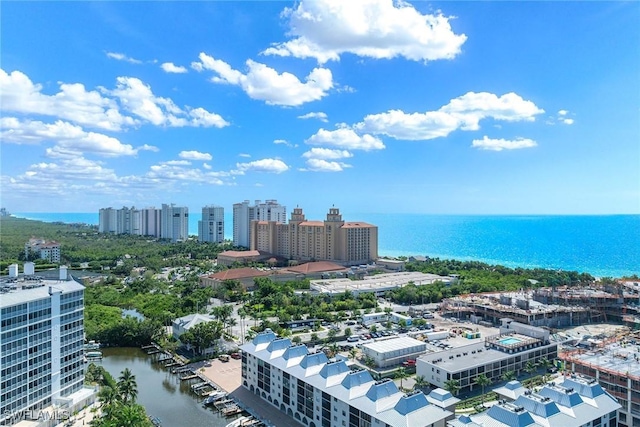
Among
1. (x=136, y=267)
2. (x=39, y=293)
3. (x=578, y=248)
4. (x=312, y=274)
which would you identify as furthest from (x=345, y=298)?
(x=578, y=248)

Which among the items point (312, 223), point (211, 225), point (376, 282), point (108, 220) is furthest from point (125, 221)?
point (376, 282)

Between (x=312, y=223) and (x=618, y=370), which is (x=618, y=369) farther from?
(x=312, y=223)

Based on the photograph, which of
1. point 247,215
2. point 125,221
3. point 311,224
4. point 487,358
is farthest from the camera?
point 125,221

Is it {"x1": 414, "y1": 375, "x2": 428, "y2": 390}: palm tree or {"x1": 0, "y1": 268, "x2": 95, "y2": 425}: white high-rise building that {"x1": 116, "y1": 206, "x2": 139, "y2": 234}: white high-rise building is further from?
{"x1": 414, "y1": 375, "x2": 428, "y2": 390}: palm tree

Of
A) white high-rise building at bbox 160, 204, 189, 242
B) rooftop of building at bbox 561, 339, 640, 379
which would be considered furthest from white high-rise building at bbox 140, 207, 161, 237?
rooftop of building at bbox 561, 339, 640, 379

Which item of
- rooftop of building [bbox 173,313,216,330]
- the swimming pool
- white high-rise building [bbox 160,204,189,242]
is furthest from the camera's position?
white high-rise building [bbox 160,204,189,242]

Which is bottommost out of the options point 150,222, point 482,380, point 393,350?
point 482,380

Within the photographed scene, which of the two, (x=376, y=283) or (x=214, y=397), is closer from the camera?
(x=214, y=397)
